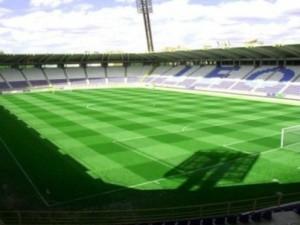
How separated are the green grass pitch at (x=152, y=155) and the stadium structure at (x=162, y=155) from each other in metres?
0.07

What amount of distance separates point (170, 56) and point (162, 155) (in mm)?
58076

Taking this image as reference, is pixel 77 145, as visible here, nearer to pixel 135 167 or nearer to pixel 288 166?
pixel 135 167

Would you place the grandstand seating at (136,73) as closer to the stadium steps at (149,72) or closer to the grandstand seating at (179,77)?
the grandstand seating at (179,77)

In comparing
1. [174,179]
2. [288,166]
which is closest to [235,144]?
[288,166]

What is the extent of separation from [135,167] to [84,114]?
20435 millimetres

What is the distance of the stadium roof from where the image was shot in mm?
57438

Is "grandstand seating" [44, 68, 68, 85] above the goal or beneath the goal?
above

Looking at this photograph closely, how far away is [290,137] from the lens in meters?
28.9

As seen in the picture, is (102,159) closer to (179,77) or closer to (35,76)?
(179,77)

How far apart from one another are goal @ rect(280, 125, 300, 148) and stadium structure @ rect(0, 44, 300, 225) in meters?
0.08

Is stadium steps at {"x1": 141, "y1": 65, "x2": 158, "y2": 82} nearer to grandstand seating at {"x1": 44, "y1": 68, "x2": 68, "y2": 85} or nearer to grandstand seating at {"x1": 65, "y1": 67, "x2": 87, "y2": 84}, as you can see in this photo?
grandstand seating at {"x1": 65, "y1": 67, "x2": 87, "y2": 84}

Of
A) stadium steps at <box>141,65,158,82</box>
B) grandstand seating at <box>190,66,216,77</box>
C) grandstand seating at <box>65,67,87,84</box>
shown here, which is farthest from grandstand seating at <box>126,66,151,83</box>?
grandstand seating at <box>190,66,216,77</box>

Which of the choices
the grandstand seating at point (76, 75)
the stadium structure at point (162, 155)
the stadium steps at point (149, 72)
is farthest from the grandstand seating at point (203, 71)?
the grandstand seating at point (76, 75)

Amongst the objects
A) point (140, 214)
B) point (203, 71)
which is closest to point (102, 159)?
point (140, 214)
